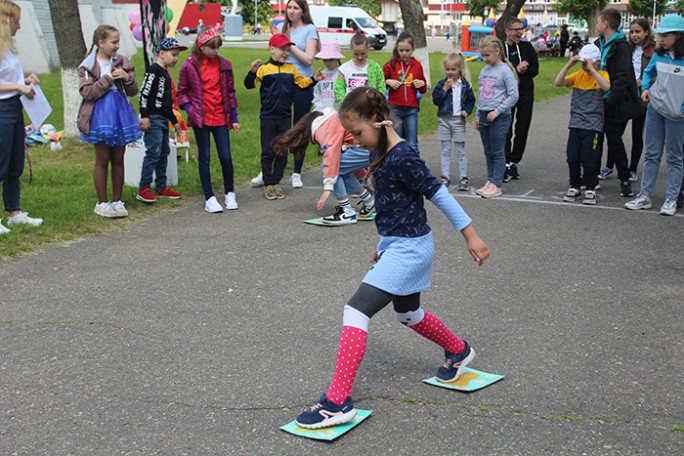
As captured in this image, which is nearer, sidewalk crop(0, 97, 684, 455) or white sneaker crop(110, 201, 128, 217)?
sidewalk crop(0, 97, 684, 455)

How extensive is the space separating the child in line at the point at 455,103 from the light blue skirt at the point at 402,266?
18.3 feet

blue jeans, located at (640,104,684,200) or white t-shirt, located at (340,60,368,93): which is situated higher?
white t-shirt, located at (340,60,368,93)

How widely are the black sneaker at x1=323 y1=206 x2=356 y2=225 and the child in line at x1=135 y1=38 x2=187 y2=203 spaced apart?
206 centimetres

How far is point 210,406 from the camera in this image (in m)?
4.11

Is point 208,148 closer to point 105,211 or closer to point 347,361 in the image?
point 105,211

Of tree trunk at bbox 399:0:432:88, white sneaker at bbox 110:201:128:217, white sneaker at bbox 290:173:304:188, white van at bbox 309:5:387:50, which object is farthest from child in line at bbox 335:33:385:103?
white van at bbox 309:5:387:50

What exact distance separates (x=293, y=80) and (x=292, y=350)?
5019mm

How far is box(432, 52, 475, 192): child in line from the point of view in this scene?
9405mm

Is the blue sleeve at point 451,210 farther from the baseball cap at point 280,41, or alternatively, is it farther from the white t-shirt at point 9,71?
the baseball cap at point 280,41

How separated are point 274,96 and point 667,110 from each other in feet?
Result: 13.2

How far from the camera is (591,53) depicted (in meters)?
8.38

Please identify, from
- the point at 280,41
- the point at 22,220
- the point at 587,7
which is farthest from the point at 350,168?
the point at 587,7

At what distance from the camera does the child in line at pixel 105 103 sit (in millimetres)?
7848

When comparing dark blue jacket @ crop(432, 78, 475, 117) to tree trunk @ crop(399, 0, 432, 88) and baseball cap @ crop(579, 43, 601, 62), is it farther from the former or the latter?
tree trunk @ crop(399, 0, 432, 88)
